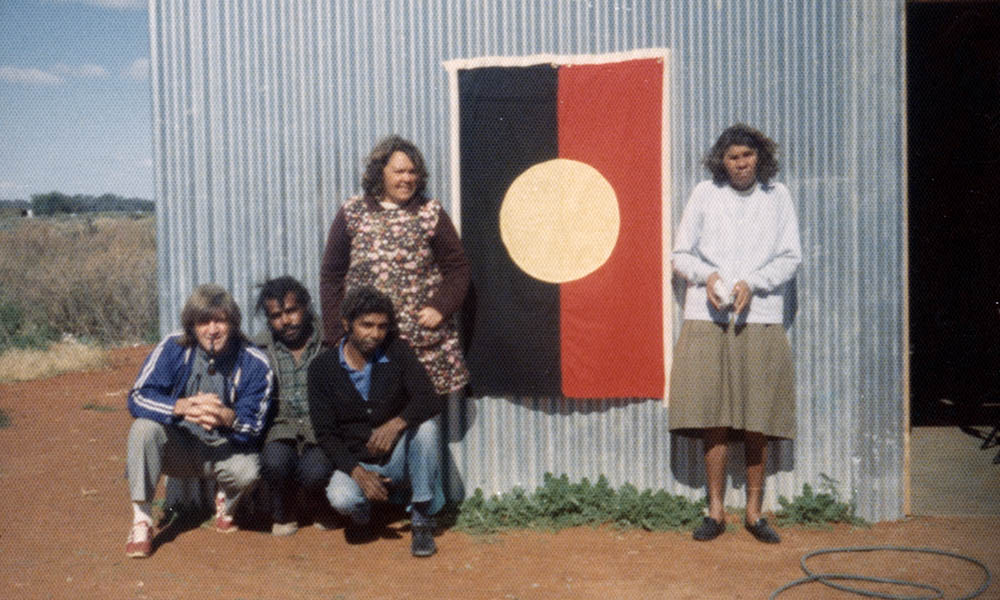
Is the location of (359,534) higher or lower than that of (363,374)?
lower

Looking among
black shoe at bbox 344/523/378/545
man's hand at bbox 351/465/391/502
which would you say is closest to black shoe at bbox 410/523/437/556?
man's hand at bbox 351/465/391/502

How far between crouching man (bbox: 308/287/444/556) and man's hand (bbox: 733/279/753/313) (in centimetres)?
159

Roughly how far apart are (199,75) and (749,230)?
10.4ft

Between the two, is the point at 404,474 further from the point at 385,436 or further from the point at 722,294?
the point at 722,294

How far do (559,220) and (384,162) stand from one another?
103 centimetres

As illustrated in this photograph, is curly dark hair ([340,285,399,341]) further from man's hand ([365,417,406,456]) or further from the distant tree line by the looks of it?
the distant tree line

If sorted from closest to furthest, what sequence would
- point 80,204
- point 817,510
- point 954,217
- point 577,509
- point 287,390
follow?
point 287,390 < point 817,510 < point 577,509 < point 954,217 < point 80,204

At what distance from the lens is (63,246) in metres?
21.0

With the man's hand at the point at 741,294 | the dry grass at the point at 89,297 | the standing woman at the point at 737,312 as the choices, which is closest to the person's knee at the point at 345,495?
the standing woman at the point at 737,312

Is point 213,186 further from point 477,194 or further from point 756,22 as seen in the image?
point 756,22

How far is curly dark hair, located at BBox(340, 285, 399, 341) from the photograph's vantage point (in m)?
4.56

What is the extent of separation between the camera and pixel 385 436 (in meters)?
4.66

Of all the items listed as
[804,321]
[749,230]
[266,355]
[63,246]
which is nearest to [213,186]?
[266,355]

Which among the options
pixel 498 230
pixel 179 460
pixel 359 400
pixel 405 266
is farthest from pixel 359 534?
pixel 498 230
